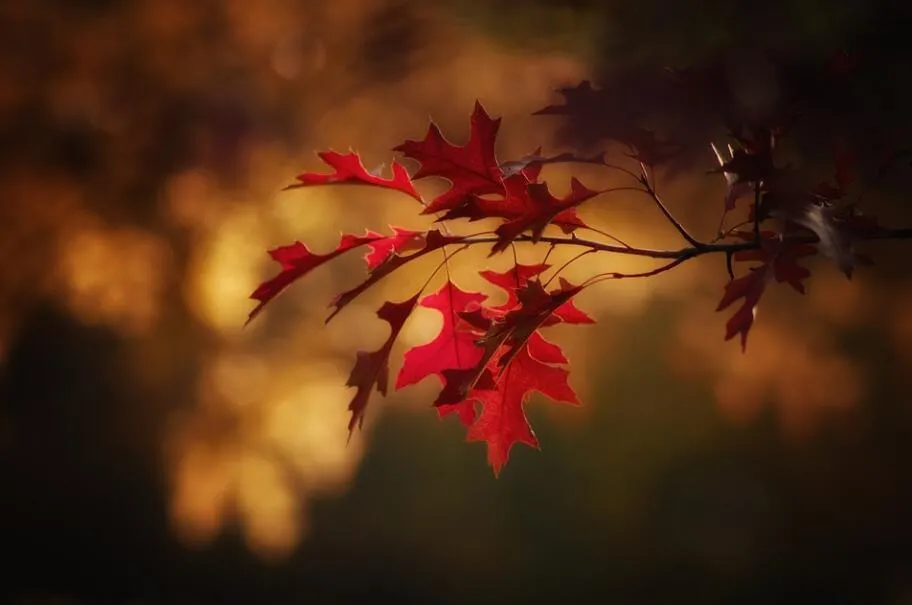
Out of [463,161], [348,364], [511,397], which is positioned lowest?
[511,397]

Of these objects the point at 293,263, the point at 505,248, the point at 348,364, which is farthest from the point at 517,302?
the point at 348,364

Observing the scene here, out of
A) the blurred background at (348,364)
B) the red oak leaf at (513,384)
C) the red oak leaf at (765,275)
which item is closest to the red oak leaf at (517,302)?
the red oak leaf at (513,384)

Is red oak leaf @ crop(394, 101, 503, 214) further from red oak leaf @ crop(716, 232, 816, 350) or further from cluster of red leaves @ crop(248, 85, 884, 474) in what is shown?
red oak leaf @ crop(716, 232, 816, 350)

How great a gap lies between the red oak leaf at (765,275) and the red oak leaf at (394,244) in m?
0.19

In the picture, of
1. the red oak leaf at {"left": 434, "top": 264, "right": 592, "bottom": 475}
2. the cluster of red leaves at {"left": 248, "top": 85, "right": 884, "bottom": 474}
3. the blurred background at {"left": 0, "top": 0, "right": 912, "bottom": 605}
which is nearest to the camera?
the cluster of red leaves at {"left": 248, "top": 85, "right": 884, "bottom": 474}

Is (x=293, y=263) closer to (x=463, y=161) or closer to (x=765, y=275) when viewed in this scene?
(x=463, y=161)

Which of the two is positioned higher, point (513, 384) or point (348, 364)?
point (348, 364)

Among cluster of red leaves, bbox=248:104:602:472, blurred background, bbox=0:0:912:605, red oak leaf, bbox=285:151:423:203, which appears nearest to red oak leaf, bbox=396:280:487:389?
cluster of red leaves, bbox=248:104:602:472

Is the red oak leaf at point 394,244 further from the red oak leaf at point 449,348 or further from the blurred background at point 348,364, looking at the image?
the blurred background at point 348,364

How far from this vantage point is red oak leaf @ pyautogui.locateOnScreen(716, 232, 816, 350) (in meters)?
0.48

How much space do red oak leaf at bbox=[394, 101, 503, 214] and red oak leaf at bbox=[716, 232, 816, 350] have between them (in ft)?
0.50

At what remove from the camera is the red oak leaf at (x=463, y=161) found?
53 cm

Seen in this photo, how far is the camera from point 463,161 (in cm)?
54

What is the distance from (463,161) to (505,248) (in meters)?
0.07
